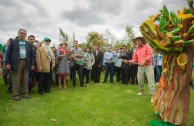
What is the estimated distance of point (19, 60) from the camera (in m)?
6.67

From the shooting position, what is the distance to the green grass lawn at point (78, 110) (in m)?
4.87

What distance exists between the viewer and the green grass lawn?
487 centimetres

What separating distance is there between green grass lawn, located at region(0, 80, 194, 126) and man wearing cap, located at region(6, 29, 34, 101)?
567 mm

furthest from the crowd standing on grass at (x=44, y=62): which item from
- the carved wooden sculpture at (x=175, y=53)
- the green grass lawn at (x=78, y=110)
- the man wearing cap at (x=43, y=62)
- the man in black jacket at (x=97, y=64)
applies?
the carved wooden sculpture at (x=175, y=53)

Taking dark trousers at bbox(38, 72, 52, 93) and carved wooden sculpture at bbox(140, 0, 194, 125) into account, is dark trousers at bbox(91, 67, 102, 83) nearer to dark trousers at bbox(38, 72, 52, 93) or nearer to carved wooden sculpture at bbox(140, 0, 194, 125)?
dark trousers at bbox(38, 72, 52, 93)

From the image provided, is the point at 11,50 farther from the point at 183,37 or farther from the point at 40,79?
the point at 183,37

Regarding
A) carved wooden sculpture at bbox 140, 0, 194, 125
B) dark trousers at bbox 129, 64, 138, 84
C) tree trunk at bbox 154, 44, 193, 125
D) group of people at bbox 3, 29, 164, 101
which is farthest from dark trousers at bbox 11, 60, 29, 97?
dark trousers at bbox 129, 64, 138, 84

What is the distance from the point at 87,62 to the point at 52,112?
5215mm

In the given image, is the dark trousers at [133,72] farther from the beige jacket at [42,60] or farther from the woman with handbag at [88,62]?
the beige jacket at [42,60]

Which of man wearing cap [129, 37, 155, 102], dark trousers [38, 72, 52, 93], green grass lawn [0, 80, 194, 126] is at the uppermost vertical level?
man wearing cap [129, 37, 155, 102]

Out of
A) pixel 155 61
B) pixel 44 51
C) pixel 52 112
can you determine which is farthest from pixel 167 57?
pixel 155 61

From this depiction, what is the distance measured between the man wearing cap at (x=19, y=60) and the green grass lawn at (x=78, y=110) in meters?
0.57

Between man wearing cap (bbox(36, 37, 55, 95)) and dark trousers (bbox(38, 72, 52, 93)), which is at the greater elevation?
man wearing cap (bbox(36, 37, 55, 95))

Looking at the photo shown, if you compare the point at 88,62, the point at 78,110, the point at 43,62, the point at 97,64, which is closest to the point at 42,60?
the point at 43,62
